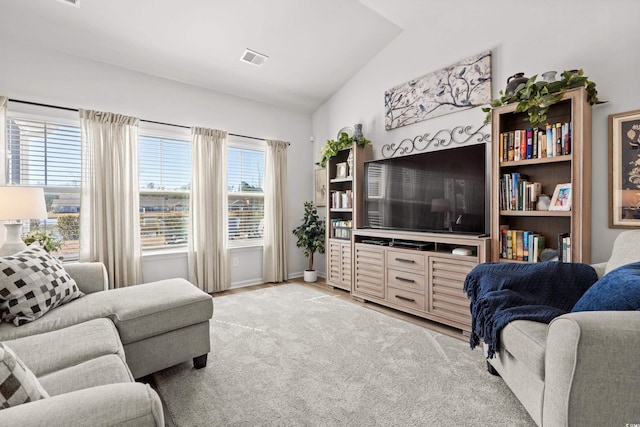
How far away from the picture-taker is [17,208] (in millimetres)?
2264

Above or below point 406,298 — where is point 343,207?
above

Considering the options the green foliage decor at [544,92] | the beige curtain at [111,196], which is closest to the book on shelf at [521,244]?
the green foliage decor at [544,92]

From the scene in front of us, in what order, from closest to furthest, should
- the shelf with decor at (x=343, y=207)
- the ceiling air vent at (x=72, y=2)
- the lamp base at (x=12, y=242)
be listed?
the lamp base at (x=12, y=242) < the ceiling air vent at (x=72, y=2) < the shelf with decor at (x=343, y=207)

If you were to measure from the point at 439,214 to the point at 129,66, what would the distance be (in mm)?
3638

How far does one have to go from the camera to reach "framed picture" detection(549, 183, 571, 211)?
86.0 inches

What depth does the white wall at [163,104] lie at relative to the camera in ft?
9.40

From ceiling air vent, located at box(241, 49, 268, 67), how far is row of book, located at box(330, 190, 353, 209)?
185 cm

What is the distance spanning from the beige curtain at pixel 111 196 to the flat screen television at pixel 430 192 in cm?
267

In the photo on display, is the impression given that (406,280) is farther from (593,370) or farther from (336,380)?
(593,370)

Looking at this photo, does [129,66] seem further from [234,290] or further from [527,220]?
[527,220]

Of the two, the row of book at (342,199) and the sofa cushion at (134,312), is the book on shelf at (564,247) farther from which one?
the sofa cushion at (134,312)

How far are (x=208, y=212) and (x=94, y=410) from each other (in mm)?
3266

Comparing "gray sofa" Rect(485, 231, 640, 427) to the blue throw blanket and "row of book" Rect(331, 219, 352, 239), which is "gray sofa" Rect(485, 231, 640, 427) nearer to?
the blue throw blanket

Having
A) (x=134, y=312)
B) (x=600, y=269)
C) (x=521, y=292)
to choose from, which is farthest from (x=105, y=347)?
(x=600, y=269)
